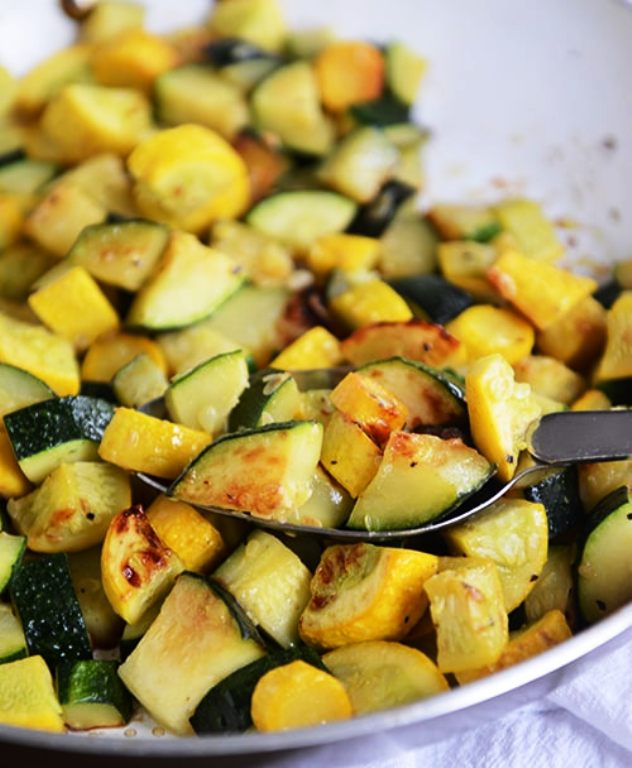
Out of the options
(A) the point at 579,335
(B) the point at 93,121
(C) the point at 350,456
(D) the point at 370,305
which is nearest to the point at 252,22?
(B) the point at 93,121

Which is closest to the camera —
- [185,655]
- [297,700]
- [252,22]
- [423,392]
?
[297,700]

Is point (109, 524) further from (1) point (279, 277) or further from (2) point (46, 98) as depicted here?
(2) point (46, 98)

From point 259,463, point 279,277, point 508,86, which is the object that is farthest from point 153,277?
point 508,86

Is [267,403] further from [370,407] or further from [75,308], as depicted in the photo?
[75,308]

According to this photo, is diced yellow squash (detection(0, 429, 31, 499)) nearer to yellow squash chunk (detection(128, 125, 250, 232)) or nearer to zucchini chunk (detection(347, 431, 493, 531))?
zucchini chunk (detection(347, 431, 493, 531))

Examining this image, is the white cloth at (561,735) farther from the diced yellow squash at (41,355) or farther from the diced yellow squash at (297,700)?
the diced yellow squash at (41,355)

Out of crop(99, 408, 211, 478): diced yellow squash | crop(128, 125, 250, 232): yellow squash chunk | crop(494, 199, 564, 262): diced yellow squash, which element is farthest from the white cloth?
crop(128, 125, 250, 232): yellow squash chunk
